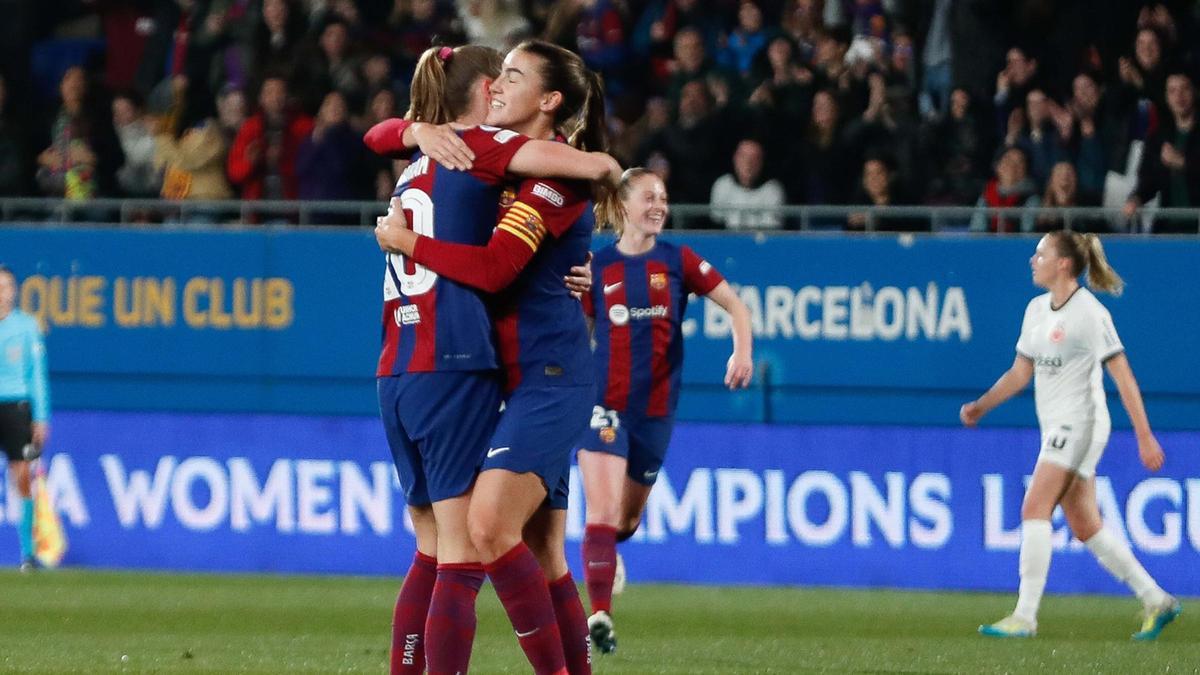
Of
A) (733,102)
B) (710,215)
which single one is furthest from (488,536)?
(733,102)

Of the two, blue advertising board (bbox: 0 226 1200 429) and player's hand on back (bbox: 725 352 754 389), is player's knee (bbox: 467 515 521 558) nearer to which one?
player's hand on back (bbox: 725 352 754 389)

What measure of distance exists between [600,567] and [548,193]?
399 cm

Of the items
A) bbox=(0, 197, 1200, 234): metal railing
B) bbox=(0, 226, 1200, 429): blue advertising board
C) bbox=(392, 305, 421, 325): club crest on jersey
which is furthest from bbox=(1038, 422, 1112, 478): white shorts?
bbox=(392, 305, 421, 325): club crest on jersey

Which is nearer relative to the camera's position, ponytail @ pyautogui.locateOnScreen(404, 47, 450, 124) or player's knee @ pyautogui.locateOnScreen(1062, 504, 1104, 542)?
ponytail @ pyautogui.locateOnScreen(404, 47, 450, 124)

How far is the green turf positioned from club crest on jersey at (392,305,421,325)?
2.70m

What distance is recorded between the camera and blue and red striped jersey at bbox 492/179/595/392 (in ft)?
20.4

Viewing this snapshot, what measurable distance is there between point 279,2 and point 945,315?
18.6ft

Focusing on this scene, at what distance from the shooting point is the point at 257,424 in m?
14.4

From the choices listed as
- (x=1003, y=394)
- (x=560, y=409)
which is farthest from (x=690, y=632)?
(x=560, y=409)

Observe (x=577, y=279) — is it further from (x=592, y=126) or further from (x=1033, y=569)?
(x=1033, y=569)

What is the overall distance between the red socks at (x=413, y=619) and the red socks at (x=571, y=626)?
40 centimetres

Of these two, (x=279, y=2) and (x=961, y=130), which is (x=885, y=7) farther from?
(x=279, y=2)

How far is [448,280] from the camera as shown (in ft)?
20.3

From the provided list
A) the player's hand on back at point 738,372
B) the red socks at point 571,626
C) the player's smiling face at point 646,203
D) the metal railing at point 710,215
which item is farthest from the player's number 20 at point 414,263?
the metal railing at point 710,215
